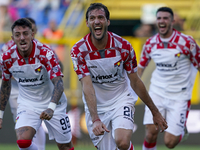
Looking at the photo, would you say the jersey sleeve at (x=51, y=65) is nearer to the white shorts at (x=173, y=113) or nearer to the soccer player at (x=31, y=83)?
the soccer player at (x=31, y=83)

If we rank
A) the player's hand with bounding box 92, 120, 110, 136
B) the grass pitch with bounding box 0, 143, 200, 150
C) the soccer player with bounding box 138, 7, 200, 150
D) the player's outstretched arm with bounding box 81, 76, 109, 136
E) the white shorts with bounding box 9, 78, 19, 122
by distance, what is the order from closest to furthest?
the player's hand with bounding box 92, 120, 110, 136 → the player's outstretched arm with bounding box 81, 76, 109, 136 → the soccer player with bounding box 138, 7, 200, 150 → the white shorts with bounding box 9, 78, 19, 122 → the grass pitch with bounding box 0, 143, 200, 150

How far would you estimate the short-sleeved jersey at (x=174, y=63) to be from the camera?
6812 mm

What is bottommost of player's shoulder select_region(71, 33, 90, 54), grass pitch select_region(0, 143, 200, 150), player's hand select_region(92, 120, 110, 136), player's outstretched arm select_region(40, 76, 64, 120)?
grass pitch select_region(0, 143, 200, 150)

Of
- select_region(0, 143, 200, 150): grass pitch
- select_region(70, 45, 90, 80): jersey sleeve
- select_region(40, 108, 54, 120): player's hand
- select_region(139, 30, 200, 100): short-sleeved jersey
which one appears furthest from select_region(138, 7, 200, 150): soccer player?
select_region(0, 143, 200, 150): grass pitch

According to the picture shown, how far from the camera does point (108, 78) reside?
220 inches

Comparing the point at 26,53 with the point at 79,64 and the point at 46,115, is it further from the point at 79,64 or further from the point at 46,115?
the point at 46,115

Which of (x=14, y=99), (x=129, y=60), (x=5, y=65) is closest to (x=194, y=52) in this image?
(x=129, y=60)

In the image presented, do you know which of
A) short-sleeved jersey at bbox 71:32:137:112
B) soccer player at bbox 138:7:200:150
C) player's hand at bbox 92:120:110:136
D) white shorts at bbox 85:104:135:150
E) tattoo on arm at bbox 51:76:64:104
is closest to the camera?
player's hand at bbox 92:120:110:136

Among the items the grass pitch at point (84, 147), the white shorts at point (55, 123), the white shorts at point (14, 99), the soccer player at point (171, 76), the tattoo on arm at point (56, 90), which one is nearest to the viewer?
the tattoo on arm at point (56, 90)

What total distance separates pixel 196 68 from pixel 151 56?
0.83 m

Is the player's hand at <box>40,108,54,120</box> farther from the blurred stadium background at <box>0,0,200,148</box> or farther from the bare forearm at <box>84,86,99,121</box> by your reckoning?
the blurred stadium background at <box>0,0,200,148</box>

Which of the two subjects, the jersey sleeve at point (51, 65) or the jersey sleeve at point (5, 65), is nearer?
the jersey sleeve at point (51, 65)

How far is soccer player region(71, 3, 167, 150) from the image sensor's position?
5246 millimetres

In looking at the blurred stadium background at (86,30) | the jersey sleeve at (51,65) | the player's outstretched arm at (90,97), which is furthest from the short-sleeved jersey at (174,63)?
the blurred stadium background at (86,30)
